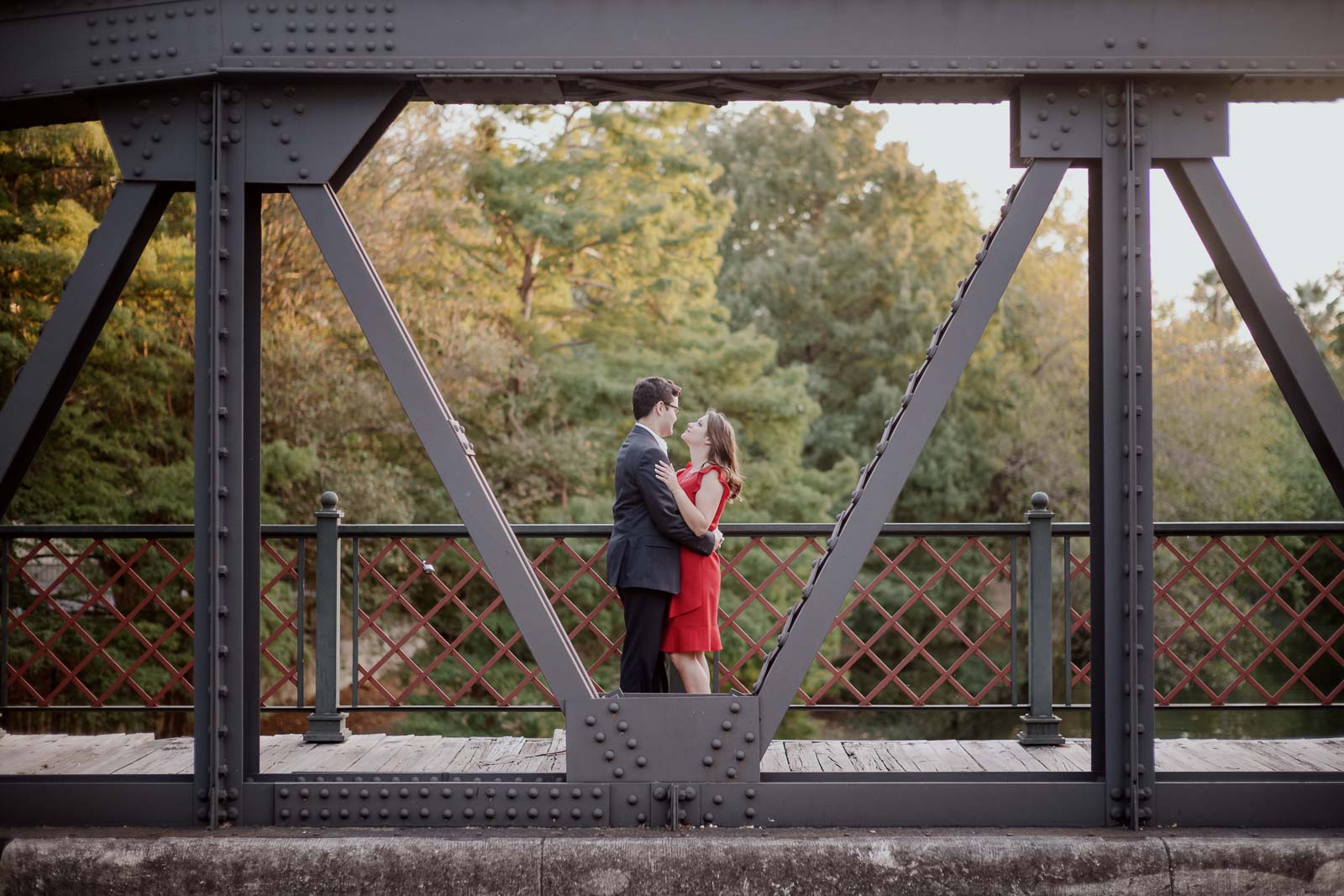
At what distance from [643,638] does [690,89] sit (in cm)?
244

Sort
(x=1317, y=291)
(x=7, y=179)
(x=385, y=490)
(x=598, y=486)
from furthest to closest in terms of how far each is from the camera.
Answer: (x=1317, y=291) → (x=598, y=486) → (x=385, y=490) → (x=7, y=179)

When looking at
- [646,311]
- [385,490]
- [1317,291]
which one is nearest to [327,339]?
[385,490]

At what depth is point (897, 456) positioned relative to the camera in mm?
4574

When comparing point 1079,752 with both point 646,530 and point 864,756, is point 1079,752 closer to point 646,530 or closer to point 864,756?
point 864,756

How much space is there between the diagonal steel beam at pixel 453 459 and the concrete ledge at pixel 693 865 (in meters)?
0.68

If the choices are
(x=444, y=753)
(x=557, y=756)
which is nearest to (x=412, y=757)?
(x=444, y=753)

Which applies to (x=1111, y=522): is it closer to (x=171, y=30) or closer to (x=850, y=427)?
(x=171, y=30)

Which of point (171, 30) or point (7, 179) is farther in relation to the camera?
point (7, 179)

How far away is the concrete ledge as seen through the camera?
14.2 feet

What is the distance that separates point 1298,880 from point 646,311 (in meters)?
16.3

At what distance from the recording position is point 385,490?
51.7ft

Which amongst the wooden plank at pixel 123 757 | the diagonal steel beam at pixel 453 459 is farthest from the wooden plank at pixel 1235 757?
the wooden plank at pixel 123 757

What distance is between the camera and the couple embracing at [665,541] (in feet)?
17.2

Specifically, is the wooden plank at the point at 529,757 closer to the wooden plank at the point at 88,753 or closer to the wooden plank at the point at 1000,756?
the wooden plank at the point at 88,753
